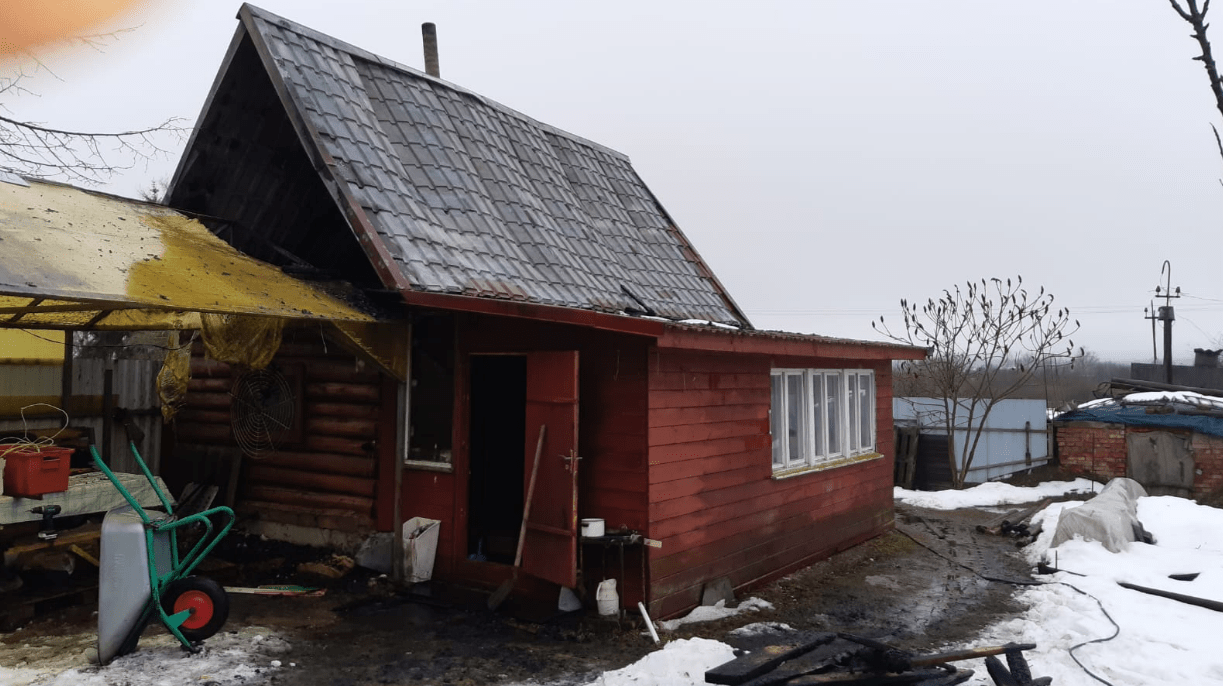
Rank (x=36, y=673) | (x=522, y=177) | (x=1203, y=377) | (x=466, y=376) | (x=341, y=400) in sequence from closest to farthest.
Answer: (x=36, y=673) < (x=466, y=376) < (x=341, y=400) < (x=522, y=177) < (x=1203, y=377)

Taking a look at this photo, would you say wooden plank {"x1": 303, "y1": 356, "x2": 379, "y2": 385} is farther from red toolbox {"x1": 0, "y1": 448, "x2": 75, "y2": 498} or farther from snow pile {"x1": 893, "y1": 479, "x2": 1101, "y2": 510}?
snow pile {"x1": 893, "y1": 479, "x2": 1101, "y2": 510}

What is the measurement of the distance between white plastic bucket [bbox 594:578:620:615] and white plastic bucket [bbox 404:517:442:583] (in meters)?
2.02

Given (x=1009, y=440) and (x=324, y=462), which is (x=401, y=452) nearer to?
(x=324, y=462)

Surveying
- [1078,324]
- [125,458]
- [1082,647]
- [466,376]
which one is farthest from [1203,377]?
[125,458]

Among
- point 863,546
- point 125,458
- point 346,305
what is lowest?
point 863,546

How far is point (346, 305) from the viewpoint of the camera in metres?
7.79

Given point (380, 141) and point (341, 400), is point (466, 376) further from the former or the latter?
point (380, 141)

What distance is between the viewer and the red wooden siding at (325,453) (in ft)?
29.0

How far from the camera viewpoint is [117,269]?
6293mm

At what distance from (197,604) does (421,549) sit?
8.24 feet

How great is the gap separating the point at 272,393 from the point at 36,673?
4372 millimetres

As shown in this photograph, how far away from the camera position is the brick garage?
55.2 ft

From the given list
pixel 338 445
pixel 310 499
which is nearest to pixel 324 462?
pixel 338 445

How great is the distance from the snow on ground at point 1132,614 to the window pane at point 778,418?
289cm
